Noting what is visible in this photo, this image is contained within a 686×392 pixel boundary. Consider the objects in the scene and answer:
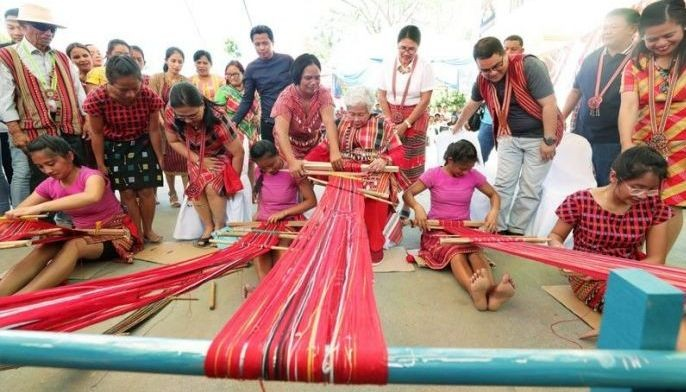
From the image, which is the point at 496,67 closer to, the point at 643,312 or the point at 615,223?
the point at 615,223

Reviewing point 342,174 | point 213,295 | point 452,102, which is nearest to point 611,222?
point 342,174

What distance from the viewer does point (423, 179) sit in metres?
2.26

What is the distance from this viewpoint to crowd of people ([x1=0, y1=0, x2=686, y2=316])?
62.5 inches

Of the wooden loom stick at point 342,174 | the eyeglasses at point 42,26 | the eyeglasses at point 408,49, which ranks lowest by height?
the wooden loom stick at point 342,174

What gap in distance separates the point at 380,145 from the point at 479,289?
0.91m

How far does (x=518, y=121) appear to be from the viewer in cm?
231

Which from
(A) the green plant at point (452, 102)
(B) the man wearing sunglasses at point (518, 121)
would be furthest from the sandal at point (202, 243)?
(A) the green plant at point (452, 102)

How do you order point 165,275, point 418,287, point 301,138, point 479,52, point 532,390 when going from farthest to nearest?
point 301,138 → point 479,52 → point 418,287 → point 532,390 → point 165,275

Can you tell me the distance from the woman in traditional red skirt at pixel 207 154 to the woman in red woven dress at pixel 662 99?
207 cm

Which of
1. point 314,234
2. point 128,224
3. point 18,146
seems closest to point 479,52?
point 314,234

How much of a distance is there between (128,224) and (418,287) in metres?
1.67

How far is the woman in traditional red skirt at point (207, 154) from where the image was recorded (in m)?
2.31

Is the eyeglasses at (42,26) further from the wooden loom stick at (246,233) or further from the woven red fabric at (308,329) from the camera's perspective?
the woven red fabric at (308,329)

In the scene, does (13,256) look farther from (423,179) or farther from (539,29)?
(539,29)
